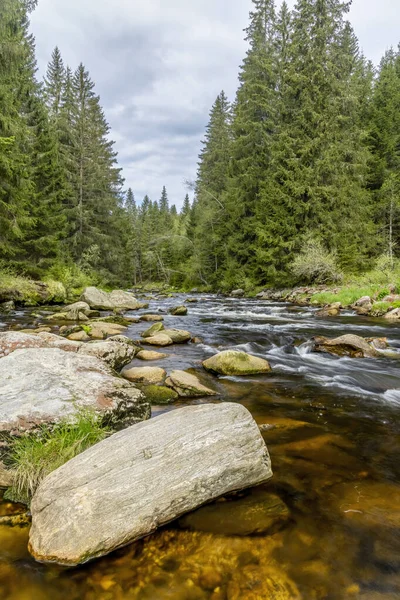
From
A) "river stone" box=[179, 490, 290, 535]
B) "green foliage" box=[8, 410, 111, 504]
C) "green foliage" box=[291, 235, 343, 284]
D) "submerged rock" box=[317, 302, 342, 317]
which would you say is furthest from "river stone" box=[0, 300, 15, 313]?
"green foliage" box=[291, 235, 343, 284]

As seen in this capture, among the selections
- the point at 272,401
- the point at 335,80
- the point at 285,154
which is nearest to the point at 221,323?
the point at 272,401

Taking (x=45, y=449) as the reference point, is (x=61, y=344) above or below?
above

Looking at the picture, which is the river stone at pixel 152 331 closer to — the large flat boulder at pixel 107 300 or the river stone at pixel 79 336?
the river stone at pixel 79 336

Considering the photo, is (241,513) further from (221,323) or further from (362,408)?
(221,323)

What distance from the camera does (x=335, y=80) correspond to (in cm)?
2161

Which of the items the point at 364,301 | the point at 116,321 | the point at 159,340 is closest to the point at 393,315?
the point at 364,301

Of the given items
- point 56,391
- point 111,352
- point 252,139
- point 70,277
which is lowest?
point 111,352

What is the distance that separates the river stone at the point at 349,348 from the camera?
737 centimetres

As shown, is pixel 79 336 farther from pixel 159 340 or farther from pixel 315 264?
pixel 315 264

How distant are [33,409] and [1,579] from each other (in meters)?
1.30

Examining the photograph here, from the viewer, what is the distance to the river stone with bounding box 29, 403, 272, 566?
7.01 feet

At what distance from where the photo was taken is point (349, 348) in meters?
7.45

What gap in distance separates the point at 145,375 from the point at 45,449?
8.66ft

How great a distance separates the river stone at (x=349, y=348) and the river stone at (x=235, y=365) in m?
2.09
